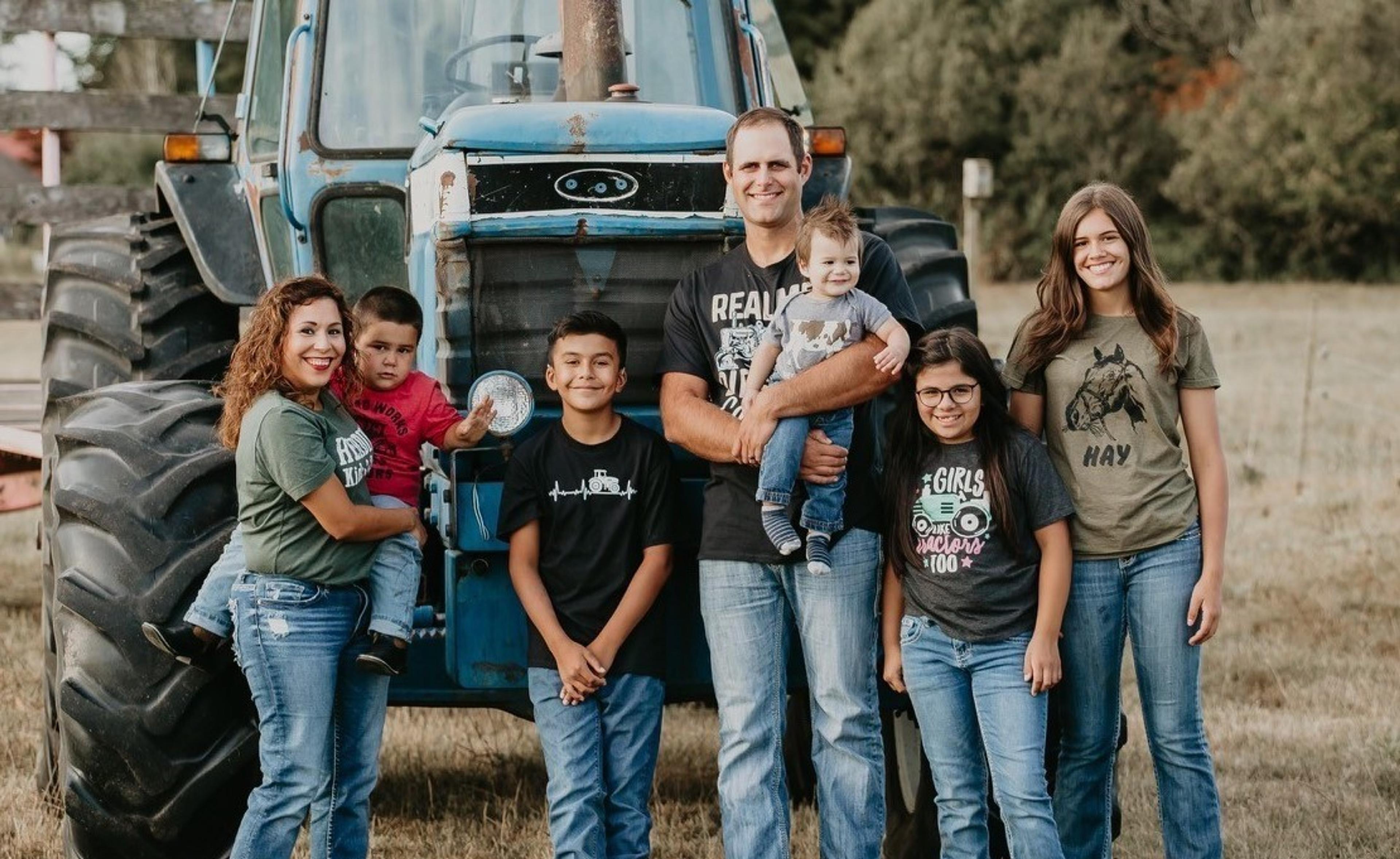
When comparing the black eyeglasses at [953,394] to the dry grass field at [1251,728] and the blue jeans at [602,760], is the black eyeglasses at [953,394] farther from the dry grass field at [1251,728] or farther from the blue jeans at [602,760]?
the dry grass field at [1251,728]

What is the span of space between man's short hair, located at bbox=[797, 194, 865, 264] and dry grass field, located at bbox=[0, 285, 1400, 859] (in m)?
2.00

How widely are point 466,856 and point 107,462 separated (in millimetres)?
1526

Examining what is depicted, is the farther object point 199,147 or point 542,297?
point 199,147

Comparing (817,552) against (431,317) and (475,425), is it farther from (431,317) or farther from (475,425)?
(431,317)

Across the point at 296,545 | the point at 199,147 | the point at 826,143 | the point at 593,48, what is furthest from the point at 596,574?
the point at 199,147

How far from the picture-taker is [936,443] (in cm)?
401

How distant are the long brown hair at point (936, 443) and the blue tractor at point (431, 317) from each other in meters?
0.49

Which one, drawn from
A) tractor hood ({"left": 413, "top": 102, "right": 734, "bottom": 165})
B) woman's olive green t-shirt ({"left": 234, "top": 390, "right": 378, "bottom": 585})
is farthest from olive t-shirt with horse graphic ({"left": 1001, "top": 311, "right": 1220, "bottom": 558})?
woman's olive green t-shirt ({"left": 234, "top": 390, "right": 378, "bottom": 585})

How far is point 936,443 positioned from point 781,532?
0.45 m

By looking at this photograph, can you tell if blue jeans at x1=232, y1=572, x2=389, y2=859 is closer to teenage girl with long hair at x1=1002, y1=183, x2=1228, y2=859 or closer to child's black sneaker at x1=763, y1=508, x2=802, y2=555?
child's black sneaker at x1=763, y1=508, x2=802, y2=555

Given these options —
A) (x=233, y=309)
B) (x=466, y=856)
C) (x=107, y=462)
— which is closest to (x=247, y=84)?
(x=233, y=309)

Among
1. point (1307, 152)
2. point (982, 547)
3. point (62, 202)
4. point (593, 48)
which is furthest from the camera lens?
point (1307, 152)

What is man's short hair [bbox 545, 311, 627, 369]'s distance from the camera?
13.1ft

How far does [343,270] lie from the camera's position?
16.9 ft
